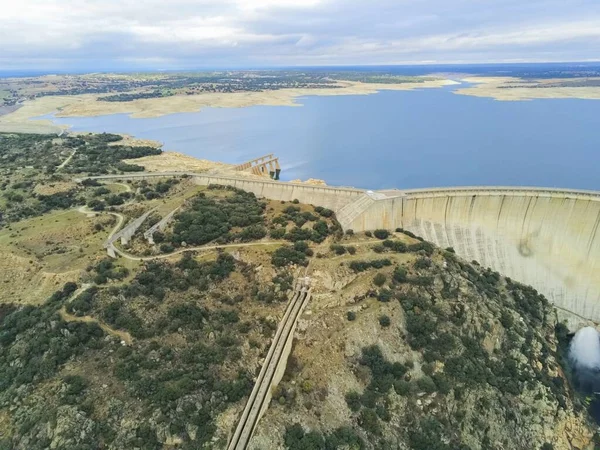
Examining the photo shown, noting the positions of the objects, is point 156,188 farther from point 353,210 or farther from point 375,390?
point 375,390

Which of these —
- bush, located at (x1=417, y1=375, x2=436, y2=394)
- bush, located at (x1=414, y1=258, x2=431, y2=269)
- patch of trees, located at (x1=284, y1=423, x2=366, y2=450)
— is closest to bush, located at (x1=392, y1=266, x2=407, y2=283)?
bush, located at (x1=414, y1=258, x2=431, y2=269)

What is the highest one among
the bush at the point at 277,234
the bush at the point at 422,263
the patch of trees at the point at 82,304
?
the bush at the point at 277,234

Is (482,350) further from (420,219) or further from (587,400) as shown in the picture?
(420,219)

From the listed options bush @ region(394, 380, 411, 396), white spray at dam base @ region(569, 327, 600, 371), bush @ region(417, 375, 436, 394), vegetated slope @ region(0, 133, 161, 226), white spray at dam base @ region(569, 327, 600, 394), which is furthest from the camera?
vegetated slope @ region(0, 133, 161, 226)

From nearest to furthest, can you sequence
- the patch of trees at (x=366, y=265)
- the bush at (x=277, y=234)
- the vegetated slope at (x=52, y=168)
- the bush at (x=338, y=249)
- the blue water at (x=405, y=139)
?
1. the patch of trees at (x=366, y=265)
2. the bush at (x=338, y=249)
3. the bush at (x=277, y=234)
4. the vegetated slope at (x=52, y=168)
5. the blue water at (x=405, y=139)

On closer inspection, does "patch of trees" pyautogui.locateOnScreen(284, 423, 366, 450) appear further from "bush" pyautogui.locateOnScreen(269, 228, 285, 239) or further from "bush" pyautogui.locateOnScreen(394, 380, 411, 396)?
"bush" pyautogui.locateOnScreen(269, 228, 285, 239)

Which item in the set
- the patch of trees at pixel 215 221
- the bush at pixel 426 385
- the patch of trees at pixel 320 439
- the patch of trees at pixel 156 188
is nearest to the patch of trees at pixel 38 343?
the patch of trees at pixel 215 221

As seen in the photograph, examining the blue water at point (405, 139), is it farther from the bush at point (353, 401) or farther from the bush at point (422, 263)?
the bush at point (353, 401)
